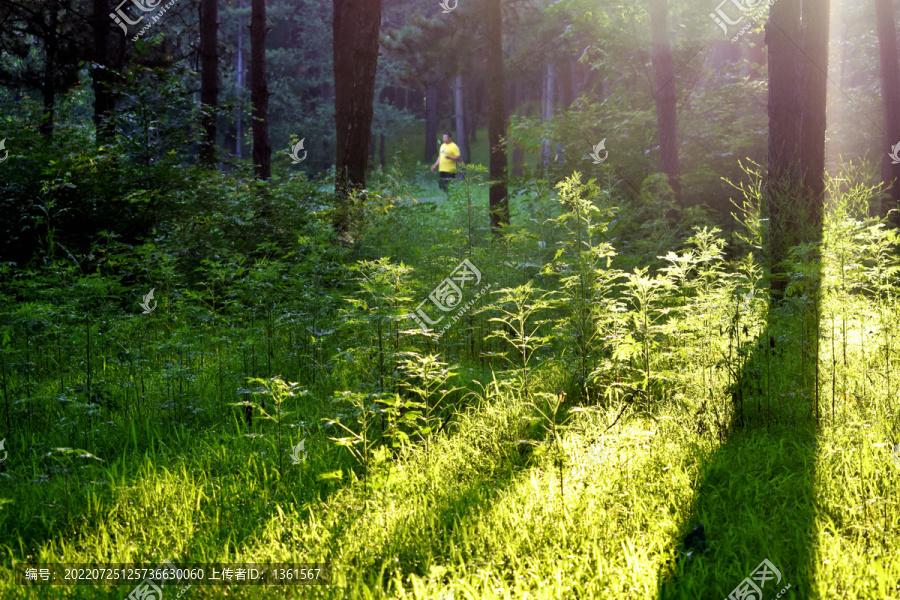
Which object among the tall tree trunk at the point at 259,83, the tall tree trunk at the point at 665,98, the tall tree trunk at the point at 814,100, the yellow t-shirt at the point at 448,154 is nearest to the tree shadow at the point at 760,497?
the tall tree trunk at the point at 814,100

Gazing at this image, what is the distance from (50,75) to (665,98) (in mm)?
13907

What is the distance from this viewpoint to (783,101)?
26.3ft

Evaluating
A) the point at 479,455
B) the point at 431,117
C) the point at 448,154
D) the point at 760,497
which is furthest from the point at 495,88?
the point at 431,117

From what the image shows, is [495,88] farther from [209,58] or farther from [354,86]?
[209,58]

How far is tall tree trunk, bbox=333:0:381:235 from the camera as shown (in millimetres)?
10461

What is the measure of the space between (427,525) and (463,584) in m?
0.54

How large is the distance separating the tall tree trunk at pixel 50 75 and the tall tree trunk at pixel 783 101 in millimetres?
10213

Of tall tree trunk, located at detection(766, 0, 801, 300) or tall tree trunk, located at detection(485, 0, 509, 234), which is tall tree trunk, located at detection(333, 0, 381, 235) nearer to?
tall tree trunk, located at detection(485, 0, 509, 234)

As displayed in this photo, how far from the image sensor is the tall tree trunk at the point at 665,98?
41.8ft

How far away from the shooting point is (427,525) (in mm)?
3217

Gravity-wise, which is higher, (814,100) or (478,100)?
(478,100)

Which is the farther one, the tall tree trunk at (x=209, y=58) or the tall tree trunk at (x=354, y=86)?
the tall tree trunk at (x=209, y=58)

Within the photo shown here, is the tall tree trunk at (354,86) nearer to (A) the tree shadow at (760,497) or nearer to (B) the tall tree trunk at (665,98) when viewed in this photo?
(B) the tall tree trunk at (665,98)

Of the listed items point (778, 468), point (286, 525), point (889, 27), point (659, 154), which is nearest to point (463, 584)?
point (286, 525)
